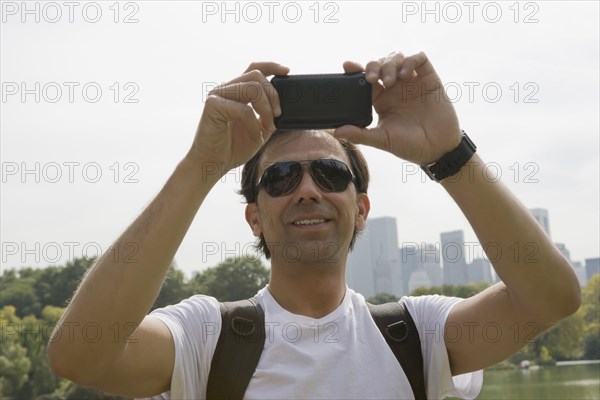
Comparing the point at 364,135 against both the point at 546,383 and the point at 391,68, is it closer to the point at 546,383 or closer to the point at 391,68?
the point at 391,68

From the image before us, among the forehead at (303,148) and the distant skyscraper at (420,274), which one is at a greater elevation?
the forehead at (303,148)

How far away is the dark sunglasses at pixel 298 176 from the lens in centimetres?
470

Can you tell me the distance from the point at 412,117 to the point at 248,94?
99 centimetres

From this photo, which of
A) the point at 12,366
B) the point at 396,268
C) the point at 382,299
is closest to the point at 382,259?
the point at 396,268

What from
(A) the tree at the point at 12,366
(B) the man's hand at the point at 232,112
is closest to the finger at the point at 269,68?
(B) the man's hand at the point at 232,112

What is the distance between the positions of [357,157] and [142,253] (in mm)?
1930

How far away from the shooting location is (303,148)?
4867mm

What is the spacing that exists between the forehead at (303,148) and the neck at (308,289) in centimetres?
69

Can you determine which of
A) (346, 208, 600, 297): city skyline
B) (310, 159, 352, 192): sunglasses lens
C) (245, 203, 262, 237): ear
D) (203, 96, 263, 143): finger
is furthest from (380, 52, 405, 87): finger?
(346, 208, 600, 297): city skyline

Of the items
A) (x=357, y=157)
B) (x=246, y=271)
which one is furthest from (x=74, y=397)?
(x=357, y=157)

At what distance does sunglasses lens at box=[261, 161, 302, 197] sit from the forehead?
0.27 ft

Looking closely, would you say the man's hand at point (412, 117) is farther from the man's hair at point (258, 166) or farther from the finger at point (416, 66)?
the man's hair at point (258, 166)

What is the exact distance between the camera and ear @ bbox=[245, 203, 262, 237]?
5070 millimetres

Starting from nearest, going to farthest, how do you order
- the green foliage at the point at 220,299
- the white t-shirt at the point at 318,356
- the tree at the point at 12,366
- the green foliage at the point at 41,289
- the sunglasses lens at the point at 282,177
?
the white t-shirt at the point at 318,356
the sunglasses lens at the point at 282,177
the green foliage at the point at 220,299
the tree at the point at 12,366
the green foliage at the point at 41,289
